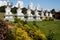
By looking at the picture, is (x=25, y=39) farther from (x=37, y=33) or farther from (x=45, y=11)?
(x=45, y=11)

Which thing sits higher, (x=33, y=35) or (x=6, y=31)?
(x=6, y=31)

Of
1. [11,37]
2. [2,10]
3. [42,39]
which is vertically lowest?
[2,10]

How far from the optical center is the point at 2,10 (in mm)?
48281

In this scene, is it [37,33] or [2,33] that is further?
[37,33]

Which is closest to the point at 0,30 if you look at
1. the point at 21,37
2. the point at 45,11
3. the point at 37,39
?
the point at 21,37

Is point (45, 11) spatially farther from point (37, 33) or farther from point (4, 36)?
point (4, 36)

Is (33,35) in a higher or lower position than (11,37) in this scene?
lower

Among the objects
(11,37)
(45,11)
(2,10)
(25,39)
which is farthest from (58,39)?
(2,10)

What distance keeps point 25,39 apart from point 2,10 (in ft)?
126

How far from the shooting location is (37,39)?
1275 centimetres

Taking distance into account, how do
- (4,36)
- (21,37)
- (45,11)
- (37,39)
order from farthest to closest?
(45,11)
(37,39)
(21,37)
(4,36)

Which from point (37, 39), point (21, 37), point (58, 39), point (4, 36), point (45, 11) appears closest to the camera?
point (4, 36)

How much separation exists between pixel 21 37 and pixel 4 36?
1936 millimetres

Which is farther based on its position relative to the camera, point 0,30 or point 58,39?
point 58,39
